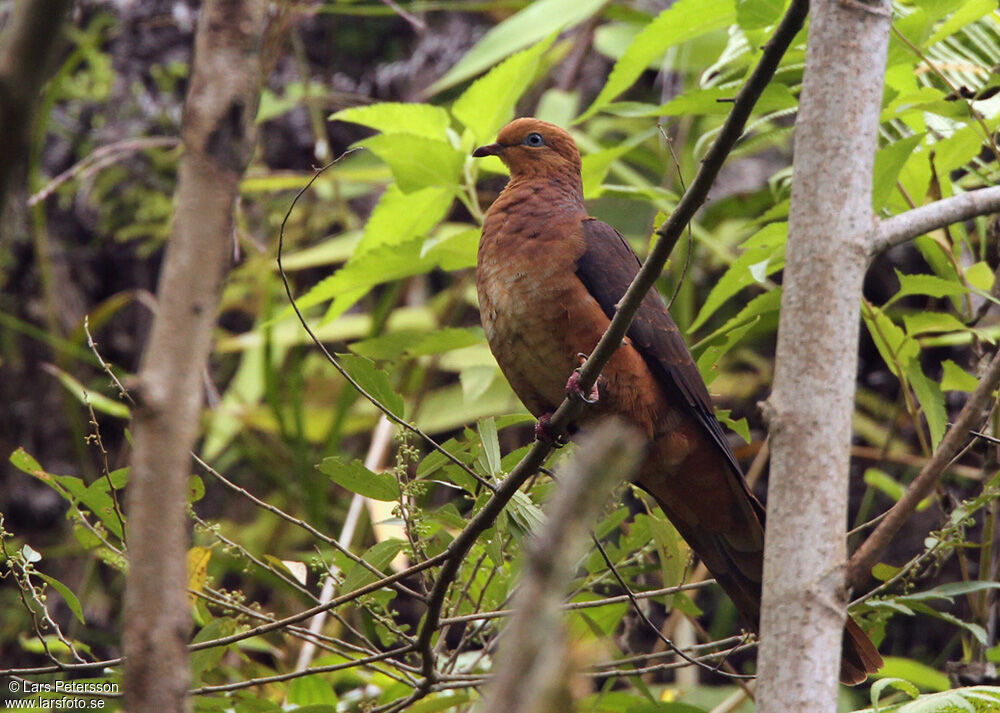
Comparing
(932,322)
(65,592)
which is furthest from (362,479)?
(932,322)

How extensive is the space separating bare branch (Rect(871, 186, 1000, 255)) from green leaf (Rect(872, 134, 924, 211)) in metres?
0.33

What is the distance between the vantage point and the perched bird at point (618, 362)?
2.71 m

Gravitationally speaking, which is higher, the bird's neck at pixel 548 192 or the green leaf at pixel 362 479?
the bird's neck at pixel 548 192

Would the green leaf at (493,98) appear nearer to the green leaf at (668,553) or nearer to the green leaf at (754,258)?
the green leaf at (754,258)

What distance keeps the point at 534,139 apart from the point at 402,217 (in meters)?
0.53

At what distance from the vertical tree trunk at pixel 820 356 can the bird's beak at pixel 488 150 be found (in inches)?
53.3

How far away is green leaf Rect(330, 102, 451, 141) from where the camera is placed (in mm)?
2982

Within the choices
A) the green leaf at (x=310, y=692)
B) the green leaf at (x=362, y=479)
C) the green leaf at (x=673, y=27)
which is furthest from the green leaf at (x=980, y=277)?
the green leaf at (x=310, y=692)

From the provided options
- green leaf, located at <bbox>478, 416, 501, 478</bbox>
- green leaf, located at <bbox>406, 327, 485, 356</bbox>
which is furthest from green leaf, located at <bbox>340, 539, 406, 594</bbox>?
green leaf, located at <bbox>406, 327, 485, 356</bbox>

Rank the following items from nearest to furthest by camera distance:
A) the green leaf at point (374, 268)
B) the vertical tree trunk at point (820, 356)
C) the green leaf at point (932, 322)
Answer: the vertical tree trunk at point (820, 356), the green leaf at point (932, 322), the green leaf at point (374, 268)

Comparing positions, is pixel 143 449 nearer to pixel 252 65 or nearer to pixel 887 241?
pixel 252 65

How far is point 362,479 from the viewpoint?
7.18 feet

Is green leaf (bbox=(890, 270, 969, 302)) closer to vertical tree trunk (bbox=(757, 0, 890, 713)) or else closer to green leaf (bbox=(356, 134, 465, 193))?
vertical tree trunk (bbox=(757, 0, 890, 713))

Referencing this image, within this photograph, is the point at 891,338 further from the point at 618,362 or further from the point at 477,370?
the point at 477,370
